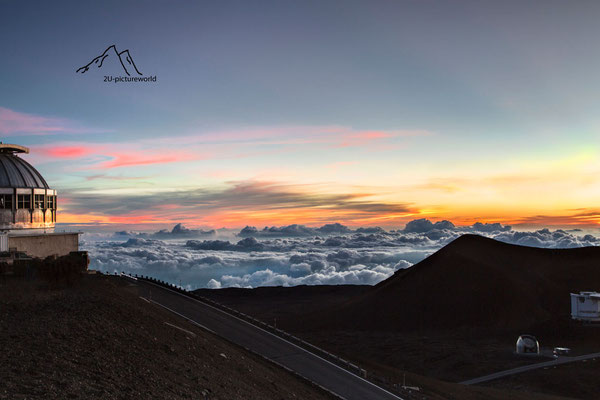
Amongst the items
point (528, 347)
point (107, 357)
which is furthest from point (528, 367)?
point (107, 357)

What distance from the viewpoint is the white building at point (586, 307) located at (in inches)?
2448

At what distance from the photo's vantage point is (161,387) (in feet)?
53.7

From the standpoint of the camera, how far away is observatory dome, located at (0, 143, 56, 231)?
46.5m

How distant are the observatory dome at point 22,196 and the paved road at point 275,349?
13.9 metres

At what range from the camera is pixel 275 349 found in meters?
33.5

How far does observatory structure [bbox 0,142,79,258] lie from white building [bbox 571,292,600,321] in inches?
Answer: 2461

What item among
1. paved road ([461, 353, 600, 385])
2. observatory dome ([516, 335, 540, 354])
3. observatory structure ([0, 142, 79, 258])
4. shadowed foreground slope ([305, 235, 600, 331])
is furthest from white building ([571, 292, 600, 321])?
observatory structure ([0, 142, 79, 258])

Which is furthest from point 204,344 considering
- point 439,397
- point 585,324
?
point 585,324

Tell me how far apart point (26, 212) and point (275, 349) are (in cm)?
3055

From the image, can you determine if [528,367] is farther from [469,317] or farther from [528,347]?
[469,317]

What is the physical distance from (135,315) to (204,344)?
391cm

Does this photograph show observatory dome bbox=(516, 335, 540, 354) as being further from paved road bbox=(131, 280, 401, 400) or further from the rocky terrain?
paved road bbox=(131, 280, 401, 400)

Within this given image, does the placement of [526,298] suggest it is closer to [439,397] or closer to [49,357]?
[439,397]

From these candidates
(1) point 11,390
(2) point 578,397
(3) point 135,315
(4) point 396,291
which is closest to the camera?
(1) point 11,390
